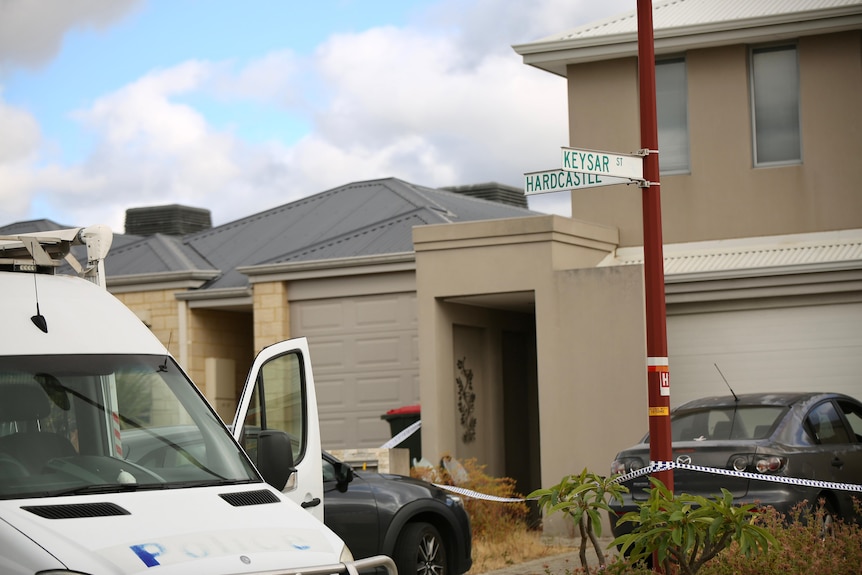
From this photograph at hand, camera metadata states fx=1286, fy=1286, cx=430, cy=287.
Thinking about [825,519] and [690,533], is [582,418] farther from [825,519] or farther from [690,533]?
[690,533]

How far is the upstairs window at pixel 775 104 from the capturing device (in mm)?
17641

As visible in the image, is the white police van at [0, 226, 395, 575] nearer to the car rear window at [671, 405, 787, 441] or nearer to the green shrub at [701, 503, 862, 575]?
the green shrub at [701, 503, 862, 575]

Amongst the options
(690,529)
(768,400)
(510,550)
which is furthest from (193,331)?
(690,529)

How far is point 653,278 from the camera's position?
29.3 ft

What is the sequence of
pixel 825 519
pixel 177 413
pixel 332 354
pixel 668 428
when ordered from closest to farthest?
pixel 177 413 → pixel 668 428 → pixel 825 519 → pixel 332 354

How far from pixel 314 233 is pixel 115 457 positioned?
16.3 metres

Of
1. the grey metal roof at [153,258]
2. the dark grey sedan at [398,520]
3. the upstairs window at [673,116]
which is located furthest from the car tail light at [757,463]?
the grey metal roof at [153,258]

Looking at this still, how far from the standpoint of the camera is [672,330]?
1675cm

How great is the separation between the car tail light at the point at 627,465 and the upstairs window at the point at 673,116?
25.5 feet

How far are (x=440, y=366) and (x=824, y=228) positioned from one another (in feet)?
17.9

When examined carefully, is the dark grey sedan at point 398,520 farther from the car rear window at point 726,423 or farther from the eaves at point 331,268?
the eaves at point 331,268

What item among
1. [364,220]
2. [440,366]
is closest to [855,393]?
[440,366]

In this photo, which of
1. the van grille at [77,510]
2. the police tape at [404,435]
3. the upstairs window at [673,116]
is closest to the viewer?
the van grille at [77,510]

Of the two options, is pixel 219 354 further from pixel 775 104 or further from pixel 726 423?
pixel 726 423
